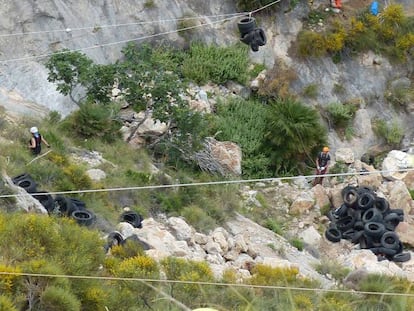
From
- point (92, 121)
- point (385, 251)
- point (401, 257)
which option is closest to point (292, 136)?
point (385, 251)

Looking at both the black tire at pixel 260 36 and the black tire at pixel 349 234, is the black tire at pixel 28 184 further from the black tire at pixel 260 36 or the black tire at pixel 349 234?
the black tire at pixel 260 36

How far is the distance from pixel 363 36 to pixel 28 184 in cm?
1160

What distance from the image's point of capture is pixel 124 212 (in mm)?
12227

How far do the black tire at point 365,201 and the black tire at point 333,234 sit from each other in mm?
753

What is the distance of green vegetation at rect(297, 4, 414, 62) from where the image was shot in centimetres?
1992

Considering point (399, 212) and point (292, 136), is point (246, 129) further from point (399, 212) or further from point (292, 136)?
point (399, 212)

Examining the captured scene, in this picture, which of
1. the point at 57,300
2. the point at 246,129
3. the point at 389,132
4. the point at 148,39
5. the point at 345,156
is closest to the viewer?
the point at 57,300

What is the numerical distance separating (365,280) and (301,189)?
7035 mm

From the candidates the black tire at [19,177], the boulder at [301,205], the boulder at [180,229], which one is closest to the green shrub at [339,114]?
the boulder at [301,205]

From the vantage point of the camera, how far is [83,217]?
10.9 metres

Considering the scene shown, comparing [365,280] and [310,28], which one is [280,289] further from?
[310,28]

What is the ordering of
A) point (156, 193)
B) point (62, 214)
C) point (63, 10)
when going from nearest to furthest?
point (62, 214)
point (156, 193)
point (63, 10)

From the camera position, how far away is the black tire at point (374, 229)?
14.3 metres

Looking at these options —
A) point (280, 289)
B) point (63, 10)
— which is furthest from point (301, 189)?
point (280, 289)
